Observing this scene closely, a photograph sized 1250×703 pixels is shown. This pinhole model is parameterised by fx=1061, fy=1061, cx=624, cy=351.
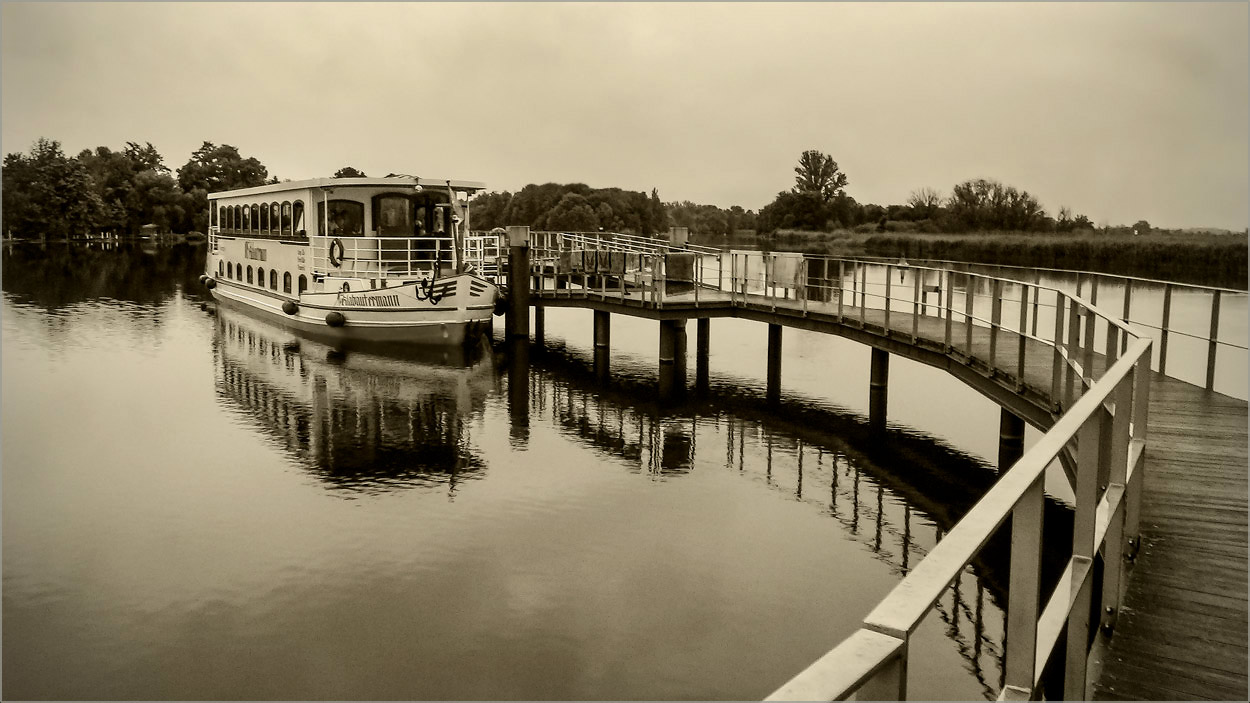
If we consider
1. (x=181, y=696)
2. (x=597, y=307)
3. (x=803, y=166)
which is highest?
(x=803, y=166)

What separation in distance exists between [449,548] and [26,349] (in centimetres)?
1934

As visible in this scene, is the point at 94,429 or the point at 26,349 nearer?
the point at 94,429

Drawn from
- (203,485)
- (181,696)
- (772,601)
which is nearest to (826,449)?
(772,601)

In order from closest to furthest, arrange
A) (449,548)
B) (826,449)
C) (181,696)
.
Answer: (181,696) → (449,548) → (826,449)

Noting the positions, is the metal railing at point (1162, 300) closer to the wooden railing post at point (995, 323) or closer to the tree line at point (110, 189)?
the wooden railing post at point (995, 323)

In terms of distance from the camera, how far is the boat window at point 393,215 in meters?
27.6

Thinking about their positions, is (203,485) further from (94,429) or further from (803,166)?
(803,166)

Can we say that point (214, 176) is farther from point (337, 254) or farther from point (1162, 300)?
point (1162, 300)

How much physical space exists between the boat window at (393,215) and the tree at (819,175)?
295ft

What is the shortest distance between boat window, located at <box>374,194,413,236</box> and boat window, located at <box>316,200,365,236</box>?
1.33 ft

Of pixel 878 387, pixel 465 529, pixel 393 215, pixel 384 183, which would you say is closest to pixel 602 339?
pixel 393 215

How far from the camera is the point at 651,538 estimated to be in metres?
11.8

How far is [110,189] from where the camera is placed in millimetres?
96938

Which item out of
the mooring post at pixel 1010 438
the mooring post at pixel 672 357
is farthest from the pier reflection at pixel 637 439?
the mooring post at pixel 672 357
